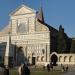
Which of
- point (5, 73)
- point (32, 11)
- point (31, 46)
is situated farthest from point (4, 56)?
point (5, 73)

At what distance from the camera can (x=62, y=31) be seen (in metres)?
65.6

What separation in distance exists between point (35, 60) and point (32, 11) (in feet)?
34.0

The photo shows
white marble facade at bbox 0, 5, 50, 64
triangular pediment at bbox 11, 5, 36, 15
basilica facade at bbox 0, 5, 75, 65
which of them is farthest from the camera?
triangular pediment at bbox 11, 5, 36, 15

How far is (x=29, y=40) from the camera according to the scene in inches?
2601

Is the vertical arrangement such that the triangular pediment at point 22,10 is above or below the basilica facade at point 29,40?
above

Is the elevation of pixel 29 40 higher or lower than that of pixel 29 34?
lower

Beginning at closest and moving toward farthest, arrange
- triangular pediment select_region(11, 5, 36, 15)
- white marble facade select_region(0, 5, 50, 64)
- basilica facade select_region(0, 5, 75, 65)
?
basilica facade select_region(0, 5, 75, 65) → white marble facade select_region(0, 5, 50, 64) → triangular pediment select_region(11, 5, 36, 15)

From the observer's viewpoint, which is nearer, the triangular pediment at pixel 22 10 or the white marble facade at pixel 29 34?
the white marble facade at pixel 29 34

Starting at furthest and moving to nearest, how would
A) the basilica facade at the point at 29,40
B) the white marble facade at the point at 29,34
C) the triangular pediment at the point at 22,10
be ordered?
the triangular pediment at the point at 22,10
the white marble facade at the point at 29,34
the basilica facade at the point at 29,40

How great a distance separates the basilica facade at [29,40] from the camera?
2512 inches

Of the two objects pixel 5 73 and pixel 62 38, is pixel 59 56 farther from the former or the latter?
pixel 5 73

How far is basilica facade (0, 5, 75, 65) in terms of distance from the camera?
63.8 meters

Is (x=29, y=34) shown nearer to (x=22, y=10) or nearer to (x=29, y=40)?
(x=29, y=40)

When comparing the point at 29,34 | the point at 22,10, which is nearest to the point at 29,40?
the point at 29,34
